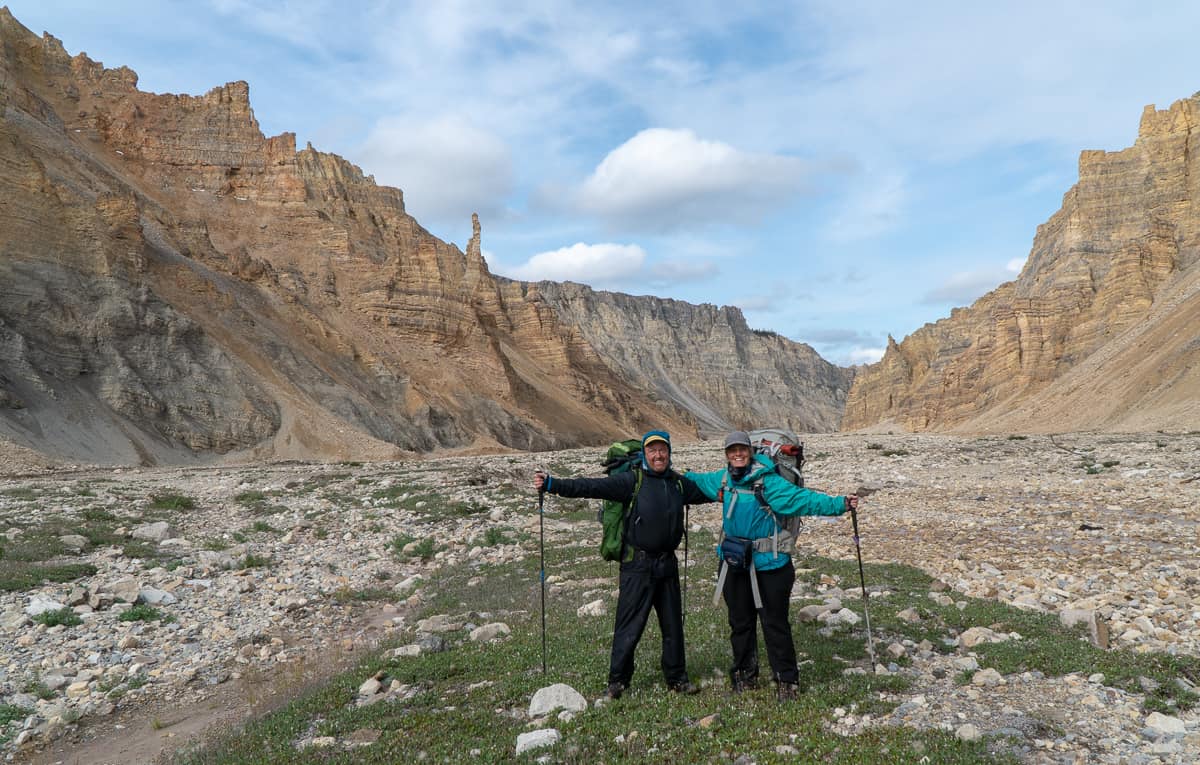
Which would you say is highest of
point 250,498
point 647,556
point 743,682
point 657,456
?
point 657,456

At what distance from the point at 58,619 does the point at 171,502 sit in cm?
1223

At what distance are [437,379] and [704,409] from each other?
128576 millimetres

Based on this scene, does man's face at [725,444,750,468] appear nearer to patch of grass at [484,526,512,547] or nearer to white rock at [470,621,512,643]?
white rock at [470,621,512,643]

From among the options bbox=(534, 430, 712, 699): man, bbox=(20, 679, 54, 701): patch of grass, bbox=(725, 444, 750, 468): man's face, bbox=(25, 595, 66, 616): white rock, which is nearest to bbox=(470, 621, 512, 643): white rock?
bbox=(534, 430, 712, 699): man

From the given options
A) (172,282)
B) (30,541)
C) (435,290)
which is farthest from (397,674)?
(435,290)

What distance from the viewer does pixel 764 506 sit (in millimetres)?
6285

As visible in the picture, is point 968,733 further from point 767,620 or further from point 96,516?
point 96,516

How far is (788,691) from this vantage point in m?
6.23

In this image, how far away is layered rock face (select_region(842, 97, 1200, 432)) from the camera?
61188 mm

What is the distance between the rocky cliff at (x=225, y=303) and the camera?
40.7 meters

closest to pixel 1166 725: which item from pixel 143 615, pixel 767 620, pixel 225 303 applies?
pixel 767 620

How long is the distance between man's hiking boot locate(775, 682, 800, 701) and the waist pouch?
3.27ft

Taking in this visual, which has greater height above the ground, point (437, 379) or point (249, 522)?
point (437, 379)

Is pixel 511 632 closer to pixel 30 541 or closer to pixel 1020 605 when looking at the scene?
pixel 1020 605
